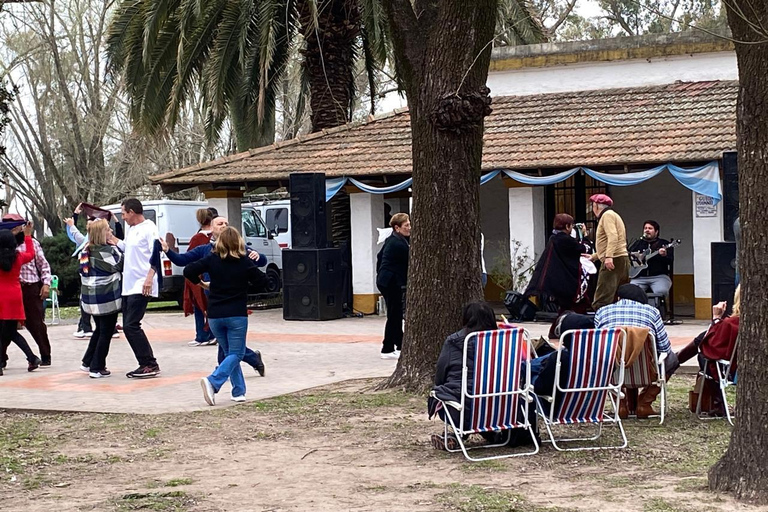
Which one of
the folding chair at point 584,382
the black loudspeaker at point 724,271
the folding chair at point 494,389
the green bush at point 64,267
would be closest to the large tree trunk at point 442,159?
the folding chair at point 584,382

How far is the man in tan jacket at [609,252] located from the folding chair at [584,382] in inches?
274

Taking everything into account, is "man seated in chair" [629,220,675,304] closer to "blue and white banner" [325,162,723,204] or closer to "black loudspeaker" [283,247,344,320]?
"blue and white banner" [325,162,723,204]

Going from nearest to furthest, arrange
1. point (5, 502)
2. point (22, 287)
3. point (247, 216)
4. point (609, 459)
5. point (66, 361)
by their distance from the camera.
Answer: point (5, 502)
point (609, 459)
point (22, 287)
point (66, 361)
point (247, 216)

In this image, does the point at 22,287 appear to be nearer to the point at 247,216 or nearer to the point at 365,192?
the point at 365,192

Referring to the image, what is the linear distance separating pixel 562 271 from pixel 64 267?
17.2 metres

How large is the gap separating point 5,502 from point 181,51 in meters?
14.7

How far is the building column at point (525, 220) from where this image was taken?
62.5 ft

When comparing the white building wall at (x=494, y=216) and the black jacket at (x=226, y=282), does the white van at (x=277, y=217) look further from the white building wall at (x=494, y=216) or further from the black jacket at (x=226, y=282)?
the black jacket at (x=226, y=282)

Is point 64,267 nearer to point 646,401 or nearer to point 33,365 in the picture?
point 33,365

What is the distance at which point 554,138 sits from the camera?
19500 mm

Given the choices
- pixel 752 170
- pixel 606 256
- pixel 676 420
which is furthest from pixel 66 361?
pixel 752 170

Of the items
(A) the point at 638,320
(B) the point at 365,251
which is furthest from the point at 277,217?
(A) the point at 638,320

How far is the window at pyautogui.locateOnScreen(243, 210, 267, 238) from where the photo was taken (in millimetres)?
26141

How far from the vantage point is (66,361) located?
13781 millimetres
